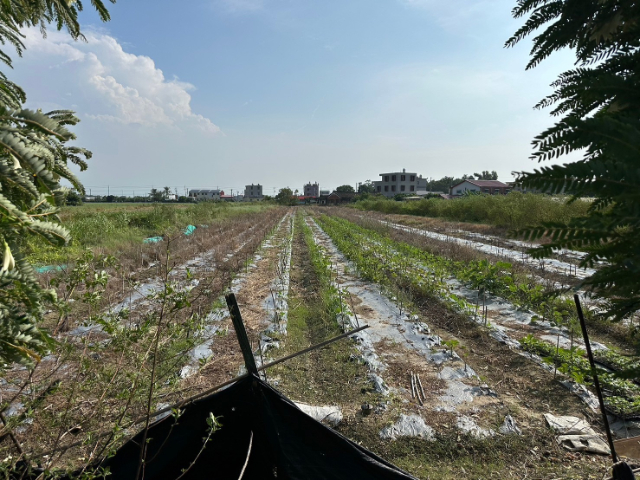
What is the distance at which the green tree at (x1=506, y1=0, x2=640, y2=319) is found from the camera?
749mm

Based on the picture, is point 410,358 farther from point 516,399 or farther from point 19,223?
point 19,223

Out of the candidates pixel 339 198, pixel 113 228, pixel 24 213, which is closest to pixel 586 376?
pixel 24 213

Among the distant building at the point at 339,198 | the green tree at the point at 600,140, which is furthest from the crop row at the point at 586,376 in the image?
the distant building at the point at 339,198

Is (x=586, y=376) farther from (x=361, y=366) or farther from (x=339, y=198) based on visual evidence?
(x=339, y=198)

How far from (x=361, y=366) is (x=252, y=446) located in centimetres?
226

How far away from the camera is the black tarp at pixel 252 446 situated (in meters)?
2.07

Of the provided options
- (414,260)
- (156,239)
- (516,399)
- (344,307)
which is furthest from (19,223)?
(156,239)

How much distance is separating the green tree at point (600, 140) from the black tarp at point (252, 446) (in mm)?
1597

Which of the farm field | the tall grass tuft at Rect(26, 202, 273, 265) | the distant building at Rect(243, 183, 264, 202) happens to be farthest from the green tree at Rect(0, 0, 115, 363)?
the distant building at Rect(243, 183, 264, 202)

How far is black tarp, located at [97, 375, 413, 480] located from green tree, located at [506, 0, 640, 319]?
1597 mm

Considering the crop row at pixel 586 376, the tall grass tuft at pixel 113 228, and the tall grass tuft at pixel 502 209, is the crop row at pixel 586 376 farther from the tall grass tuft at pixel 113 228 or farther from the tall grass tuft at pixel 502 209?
the tall grass tuft at pixel 113 228

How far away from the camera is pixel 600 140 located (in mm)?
814

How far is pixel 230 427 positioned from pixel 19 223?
6.26 ft

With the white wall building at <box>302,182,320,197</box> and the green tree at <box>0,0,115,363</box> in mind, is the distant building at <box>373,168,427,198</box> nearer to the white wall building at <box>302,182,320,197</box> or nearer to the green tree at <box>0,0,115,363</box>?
the white wall building at <box>302,182,320,197</box>
